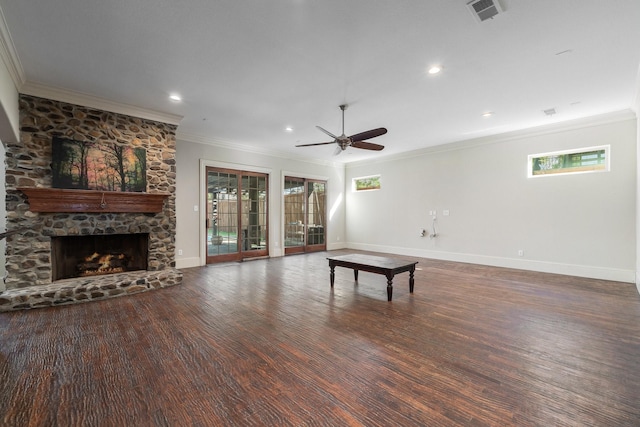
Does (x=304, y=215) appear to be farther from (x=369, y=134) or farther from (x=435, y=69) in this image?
(x=435, y=69)

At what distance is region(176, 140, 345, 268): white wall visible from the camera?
20.6ft

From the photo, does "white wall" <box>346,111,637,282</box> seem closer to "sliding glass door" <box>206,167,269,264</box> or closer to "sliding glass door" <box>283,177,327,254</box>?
"sliding glass door" <box>283,177,327,254</box>

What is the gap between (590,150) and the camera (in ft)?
17.6

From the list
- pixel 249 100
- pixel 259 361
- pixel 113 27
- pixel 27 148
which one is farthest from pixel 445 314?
pixel 27 148

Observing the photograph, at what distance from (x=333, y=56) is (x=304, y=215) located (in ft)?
19.2

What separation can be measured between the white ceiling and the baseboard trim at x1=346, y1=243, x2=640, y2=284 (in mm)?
2833

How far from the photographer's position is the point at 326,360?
2.37 meters

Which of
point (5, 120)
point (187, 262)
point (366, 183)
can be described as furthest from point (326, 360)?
point (366, 183)

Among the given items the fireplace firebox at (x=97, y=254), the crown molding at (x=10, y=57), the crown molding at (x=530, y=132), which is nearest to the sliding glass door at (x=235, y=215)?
the fireplace firebox at (x=97, y=254)

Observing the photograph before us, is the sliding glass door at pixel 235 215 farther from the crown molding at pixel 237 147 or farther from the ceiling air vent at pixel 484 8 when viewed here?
the ceiling air vent at pixel 484 8

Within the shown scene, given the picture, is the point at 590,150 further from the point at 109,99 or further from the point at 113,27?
the point at 109,99

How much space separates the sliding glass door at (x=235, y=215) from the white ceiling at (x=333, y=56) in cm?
203

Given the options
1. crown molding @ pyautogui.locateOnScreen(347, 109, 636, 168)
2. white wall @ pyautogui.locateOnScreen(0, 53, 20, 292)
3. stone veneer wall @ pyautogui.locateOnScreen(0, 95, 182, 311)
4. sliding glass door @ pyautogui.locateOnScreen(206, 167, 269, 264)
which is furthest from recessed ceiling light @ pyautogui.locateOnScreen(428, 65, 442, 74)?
sliding glass door @ pyautogui.locateOnScreen(206, 167, 269, 264)

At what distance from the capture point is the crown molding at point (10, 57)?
2.79m
